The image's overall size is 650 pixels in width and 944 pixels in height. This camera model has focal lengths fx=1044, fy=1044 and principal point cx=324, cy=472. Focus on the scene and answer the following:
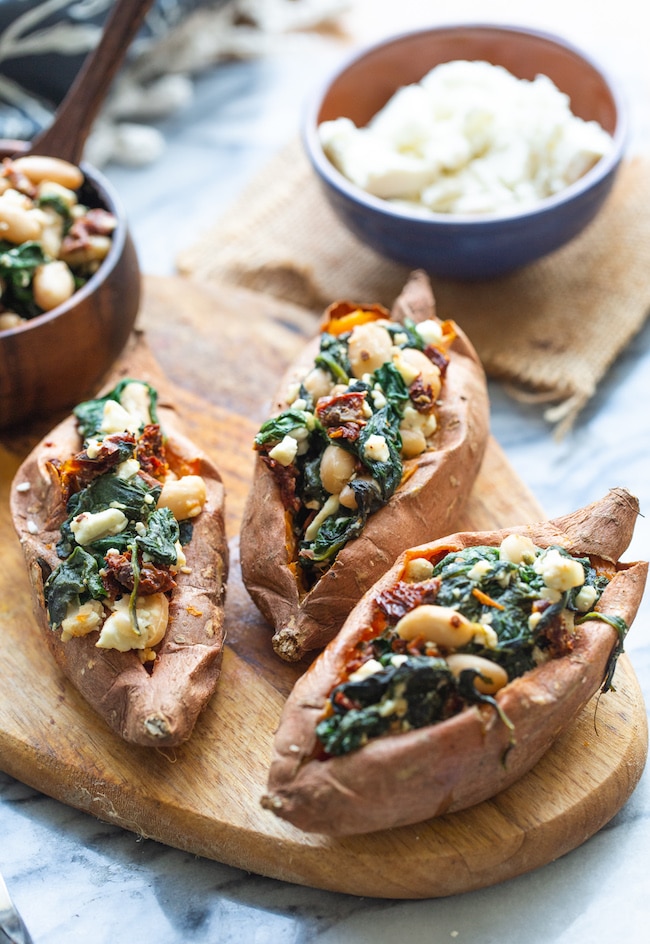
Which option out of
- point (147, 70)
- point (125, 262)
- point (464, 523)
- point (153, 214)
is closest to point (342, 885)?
point (464, 523)

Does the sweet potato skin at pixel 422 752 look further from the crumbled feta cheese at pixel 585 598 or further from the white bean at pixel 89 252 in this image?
the white bean at pixel 89 252

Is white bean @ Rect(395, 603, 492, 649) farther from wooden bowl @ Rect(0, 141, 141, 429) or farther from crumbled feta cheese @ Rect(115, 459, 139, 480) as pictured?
wooden bowl @ Rect(0, 141, 141, 429)

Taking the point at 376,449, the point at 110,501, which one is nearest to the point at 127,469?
the point at 110,501

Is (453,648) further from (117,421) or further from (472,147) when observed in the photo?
(472,147)

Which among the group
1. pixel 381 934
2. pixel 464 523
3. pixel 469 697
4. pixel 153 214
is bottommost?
pixel 153 214

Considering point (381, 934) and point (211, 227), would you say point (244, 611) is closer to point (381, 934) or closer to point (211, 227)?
point (381, 934)

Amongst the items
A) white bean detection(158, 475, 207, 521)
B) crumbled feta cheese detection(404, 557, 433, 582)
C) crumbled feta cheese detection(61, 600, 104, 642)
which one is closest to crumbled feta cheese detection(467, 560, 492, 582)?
crumbled feta cheese detection(404, 557, 433, 582)
